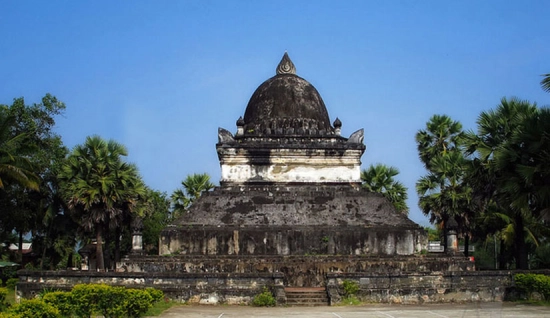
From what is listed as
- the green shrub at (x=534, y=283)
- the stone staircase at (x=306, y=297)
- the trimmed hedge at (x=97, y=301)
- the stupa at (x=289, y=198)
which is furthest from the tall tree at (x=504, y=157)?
the trimmed hedge at (x=97, y=301)

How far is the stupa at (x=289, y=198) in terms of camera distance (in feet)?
85.9

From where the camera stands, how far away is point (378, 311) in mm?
17906

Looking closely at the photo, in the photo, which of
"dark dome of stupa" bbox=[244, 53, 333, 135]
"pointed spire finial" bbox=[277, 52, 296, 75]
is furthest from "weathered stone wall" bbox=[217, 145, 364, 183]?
"pointed spire finial" bbox=[277, 52, 296, 75]

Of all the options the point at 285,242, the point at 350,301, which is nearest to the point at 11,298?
the point at 285,242

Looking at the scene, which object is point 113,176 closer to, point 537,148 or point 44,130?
point 44,130

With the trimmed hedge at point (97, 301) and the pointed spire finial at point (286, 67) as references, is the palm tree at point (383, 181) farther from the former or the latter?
the trimmed hedge at point (97, 301)

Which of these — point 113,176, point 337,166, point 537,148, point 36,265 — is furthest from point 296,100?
→ point 36,265

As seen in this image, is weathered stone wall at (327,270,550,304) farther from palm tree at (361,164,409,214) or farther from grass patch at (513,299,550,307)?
palm tree at (361,164,409,214)

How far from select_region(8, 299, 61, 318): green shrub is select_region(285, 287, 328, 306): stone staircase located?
9.35m

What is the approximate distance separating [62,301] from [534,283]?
14039 millimetres

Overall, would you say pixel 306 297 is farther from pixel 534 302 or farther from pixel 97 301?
pixel 97 301

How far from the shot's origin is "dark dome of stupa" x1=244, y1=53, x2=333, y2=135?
32.4 meters

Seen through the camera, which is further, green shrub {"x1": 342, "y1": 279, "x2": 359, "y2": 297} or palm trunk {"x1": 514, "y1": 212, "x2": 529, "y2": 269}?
palm trunk {"x1": 514, "y1": 212, "x2": 529, "y2": 269}

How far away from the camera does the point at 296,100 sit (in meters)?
33.2
